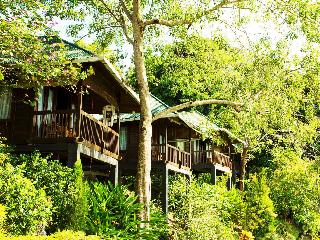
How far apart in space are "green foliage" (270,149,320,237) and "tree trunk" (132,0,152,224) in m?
13.4

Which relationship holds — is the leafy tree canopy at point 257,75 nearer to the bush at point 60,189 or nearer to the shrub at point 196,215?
the shrub at point 196,215

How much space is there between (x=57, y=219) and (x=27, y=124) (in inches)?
187

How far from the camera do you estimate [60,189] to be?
14.0m

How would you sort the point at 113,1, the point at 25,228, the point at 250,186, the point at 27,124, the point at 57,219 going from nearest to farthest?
1. the point at 25,228
2. the point at 57,219
3. the point at 27,124
4. the point at 113,1
5. the point at 250,186

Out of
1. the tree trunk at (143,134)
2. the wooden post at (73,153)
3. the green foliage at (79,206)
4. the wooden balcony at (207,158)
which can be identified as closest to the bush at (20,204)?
the green foliage at (79,206)

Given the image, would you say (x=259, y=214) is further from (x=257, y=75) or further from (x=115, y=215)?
(x=115, y=215)

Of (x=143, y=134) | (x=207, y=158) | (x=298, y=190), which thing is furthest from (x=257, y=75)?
(x=207, y=158)

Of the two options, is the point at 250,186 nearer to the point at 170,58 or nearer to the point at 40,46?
the point at 170,58

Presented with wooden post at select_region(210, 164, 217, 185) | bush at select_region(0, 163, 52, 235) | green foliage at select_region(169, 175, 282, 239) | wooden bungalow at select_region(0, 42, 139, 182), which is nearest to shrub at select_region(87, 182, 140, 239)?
wooden bungalow at select_region(0, 42, 139, 182)

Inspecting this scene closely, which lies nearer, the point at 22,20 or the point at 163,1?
the point at 22,20

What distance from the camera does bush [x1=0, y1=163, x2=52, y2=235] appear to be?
37.5ft

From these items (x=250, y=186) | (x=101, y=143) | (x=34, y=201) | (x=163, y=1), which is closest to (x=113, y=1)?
(x=163, y=1)

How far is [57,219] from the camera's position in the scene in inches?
548

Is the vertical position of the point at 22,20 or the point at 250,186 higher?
the point at 22,20
